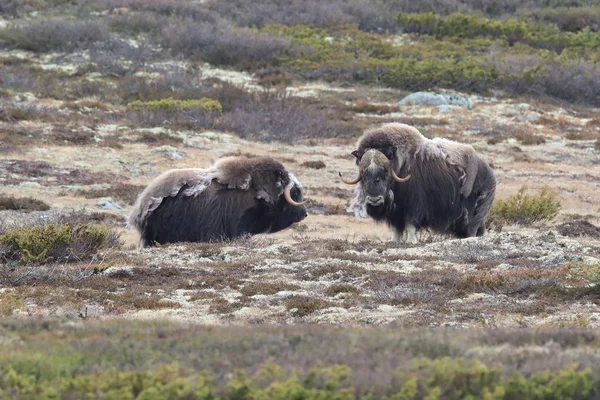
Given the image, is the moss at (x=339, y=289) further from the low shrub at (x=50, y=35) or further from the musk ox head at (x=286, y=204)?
the low shrub at (x=50, y=35)

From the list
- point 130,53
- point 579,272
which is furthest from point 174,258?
point 130,53

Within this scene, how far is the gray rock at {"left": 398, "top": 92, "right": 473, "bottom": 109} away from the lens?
974 inches

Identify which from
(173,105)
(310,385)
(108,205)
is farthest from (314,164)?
(310,385)

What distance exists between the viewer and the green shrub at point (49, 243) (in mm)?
7707

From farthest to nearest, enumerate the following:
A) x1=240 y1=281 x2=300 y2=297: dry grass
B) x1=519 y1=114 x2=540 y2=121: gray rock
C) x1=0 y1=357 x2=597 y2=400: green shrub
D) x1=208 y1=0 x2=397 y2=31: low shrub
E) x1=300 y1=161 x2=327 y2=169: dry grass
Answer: x1=208 y1=0 x2=397 y2=31: low shrub, x1=519 y1=114 x2=540 y2=121: gray rock, x1=300 y1=161 x2=327 y2=169: dry grass, x1=240 y1=281 x2=300 y2=297: dry grass, x1=0 y1=357 x2=597 y2=400: green shrub

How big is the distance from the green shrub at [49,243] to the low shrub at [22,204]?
3.76 meters

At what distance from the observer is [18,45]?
28375 mm

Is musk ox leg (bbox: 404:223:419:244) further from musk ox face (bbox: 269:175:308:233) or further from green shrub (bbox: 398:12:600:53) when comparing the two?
green shrub (bbox: 398:12:600:53)

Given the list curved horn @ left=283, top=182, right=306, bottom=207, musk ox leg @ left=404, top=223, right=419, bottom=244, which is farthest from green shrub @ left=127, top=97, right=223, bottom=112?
musk ox leg @ left=404, top=223, right=419, bottom=244

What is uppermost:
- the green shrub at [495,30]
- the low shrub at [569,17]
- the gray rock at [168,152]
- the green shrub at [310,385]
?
the low shrub at [569,17]

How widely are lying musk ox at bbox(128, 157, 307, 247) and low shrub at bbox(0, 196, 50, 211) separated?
2.73 meters

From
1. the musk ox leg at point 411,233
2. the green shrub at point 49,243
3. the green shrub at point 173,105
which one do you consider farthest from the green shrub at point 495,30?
the green shrub at point 49,243

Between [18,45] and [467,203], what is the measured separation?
2142 cm

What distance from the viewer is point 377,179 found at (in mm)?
9523
